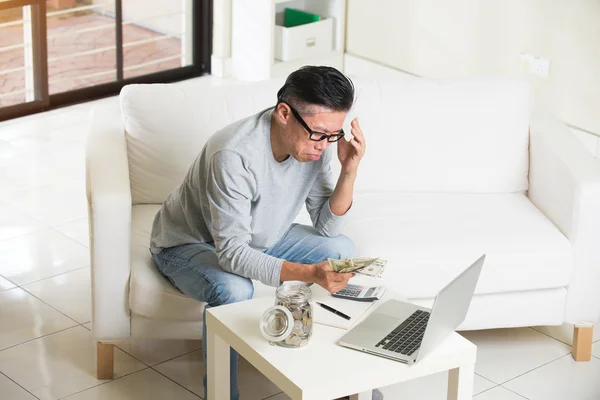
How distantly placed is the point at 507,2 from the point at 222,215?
116 inches

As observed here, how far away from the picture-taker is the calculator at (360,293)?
7.96 ft

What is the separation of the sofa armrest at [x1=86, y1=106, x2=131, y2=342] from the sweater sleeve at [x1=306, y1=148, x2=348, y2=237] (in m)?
0.53

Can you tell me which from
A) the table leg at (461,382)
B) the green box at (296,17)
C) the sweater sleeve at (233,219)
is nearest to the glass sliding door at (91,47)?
the green box at (296,17)

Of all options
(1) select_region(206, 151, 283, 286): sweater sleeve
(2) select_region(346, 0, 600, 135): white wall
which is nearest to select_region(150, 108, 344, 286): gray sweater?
(1) select_region(206, 151, 283, 286): sweater sleeve

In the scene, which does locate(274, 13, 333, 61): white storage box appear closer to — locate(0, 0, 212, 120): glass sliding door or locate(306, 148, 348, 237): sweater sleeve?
locate(0, 0, 212, 120): glass sliding door

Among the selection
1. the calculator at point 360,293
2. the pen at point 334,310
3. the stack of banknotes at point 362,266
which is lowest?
the pen at point 334,310

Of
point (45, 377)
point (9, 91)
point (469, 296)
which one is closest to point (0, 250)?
point (45, 377)

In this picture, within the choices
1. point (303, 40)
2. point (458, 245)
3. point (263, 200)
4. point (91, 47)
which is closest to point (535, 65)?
point (303, 40)

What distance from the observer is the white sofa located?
9.00 ft

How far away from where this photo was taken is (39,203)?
413cm

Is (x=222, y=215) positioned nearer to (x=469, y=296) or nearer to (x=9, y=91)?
(x=469, y=296)

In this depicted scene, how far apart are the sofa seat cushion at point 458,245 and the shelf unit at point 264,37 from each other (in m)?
2.59

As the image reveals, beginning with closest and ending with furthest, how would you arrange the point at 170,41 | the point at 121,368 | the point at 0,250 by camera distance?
the point at 121,368, the point at 0,250, the point at 170,41

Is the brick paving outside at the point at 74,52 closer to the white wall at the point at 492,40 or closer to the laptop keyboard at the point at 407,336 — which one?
the white wall at the point at 492,40
